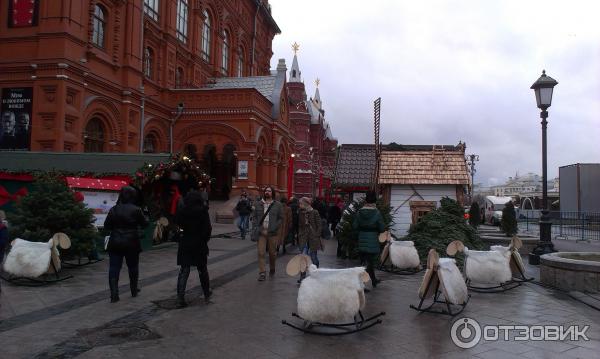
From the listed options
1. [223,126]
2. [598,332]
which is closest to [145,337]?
[598,332]

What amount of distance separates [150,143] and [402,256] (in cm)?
2012

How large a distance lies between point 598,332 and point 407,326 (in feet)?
7.53

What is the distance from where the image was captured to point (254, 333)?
5.71m

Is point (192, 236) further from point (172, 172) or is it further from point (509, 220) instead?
point (509, 220)

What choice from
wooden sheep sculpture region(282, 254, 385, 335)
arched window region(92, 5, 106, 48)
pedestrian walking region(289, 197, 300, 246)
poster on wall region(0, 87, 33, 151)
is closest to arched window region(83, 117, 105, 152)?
poster on wall region(0, 87, 33, 151)

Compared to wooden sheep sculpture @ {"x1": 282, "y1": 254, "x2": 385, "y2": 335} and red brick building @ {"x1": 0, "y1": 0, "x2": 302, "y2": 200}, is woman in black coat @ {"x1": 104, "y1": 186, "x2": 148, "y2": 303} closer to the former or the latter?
wooden sheep sculpture @ {"x1": 282, "y1": 254, "x2": 385, "y2": 335}

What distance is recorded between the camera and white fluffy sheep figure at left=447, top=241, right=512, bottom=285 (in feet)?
27.5

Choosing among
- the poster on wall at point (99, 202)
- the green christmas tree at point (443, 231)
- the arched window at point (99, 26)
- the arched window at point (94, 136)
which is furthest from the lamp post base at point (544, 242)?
the arched window at point (99, 26)

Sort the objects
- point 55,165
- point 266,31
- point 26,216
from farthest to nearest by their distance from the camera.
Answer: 1. point 266,31
2. point 55,165
3. point 26,216

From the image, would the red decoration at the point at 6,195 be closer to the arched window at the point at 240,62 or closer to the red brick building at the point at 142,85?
the red brick building at the point at 142,85

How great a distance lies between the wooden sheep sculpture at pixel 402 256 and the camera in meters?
10.2

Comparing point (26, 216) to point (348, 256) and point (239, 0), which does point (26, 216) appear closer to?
point (348, 256)

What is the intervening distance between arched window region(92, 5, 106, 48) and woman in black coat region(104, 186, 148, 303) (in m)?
16.8

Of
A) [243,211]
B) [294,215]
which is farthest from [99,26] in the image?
[294,215]
